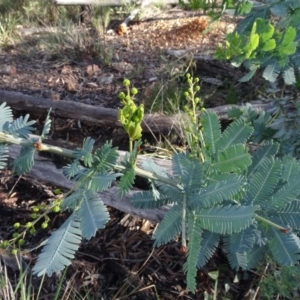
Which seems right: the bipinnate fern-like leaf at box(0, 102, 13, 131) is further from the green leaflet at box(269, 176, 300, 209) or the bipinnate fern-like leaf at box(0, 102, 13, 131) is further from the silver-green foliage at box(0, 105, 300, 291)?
the green leaflet at box(269, 176, 300, 209)

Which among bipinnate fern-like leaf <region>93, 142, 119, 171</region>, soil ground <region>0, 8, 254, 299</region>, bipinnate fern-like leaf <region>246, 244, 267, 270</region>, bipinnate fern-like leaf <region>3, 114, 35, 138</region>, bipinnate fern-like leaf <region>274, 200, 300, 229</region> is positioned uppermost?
bipinnate fern-like leaf <region>3, 114, 35, 138</region>

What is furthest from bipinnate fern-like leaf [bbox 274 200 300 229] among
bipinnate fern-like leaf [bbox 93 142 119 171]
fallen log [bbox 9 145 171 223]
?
fallen log [bbox 9 145 171 223]

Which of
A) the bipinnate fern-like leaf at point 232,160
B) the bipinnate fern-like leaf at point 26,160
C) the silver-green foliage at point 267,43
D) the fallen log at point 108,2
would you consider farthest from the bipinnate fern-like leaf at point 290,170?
the fallen log at point 108,2

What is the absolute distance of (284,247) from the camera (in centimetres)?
181

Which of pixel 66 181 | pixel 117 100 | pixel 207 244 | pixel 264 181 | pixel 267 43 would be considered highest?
pixel 267 43

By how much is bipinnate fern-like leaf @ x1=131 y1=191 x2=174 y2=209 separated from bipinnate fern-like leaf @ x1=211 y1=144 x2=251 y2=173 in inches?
8.9

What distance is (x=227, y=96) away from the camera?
420cm

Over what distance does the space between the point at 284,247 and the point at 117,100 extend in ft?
9.72

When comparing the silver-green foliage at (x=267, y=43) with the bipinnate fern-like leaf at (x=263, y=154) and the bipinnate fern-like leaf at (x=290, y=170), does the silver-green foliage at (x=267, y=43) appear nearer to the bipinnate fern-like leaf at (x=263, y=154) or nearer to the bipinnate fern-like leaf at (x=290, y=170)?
the bipinnate fern-like leaf at (x=263, y=154)

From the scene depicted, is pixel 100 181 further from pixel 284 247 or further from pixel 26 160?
pixel 284 247

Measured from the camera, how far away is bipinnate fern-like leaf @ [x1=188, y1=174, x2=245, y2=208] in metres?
1.51

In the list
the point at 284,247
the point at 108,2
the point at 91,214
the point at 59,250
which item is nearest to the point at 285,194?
the point at 284,247

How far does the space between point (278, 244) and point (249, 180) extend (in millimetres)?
243

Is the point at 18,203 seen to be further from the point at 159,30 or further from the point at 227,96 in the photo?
the point at 159,30
